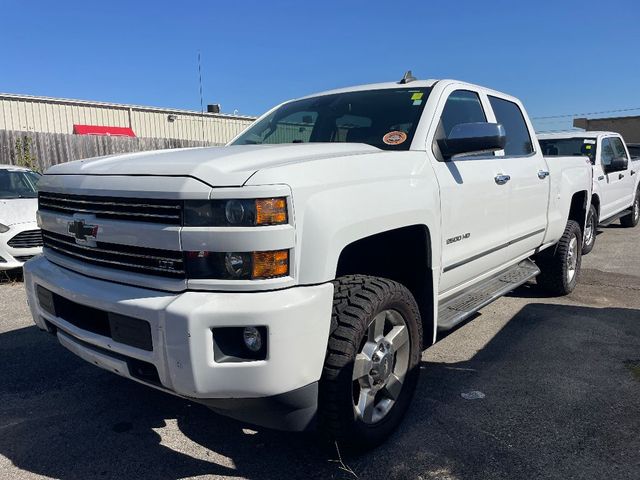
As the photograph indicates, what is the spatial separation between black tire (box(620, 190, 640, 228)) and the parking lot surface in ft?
23.6

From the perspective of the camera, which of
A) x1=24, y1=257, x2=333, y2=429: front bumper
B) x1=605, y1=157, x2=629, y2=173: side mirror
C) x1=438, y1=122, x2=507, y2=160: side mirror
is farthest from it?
x1=605, y1=157, x2=629, y2=173: side mirror

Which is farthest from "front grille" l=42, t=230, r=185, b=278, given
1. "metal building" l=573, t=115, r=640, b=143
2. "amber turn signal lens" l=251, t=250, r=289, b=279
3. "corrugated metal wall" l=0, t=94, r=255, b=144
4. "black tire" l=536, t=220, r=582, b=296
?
"metal building" l=573, t=115, r=640, b=143

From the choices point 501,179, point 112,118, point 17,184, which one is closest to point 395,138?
point 501,179

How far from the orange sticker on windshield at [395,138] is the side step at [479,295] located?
1.13 m

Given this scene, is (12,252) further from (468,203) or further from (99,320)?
(468,203)

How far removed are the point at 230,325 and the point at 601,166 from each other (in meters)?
8.09

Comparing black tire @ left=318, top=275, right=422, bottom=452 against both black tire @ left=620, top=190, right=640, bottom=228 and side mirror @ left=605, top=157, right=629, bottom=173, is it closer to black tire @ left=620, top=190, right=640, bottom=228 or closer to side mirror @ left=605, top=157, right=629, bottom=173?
side mirror @ left=605, top=157, right=629, bottom=173

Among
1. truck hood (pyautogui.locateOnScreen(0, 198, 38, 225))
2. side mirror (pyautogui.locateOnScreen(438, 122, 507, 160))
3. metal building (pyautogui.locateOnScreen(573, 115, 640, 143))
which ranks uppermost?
metal building (pyautogui.locateOnScreen(573, 115, 640, 143))

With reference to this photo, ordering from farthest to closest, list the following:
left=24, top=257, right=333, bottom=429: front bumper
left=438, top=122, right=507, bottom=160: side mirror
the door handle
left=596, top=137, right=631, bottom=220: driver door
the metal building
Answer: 1. the metal building
2. left=596, top=137, right=631, bottom=220: driver door
3. the door handle
4. left=438, top=122, right=507, bottom=160: side mirror
5. left=24, top=257, right=333, bottom=429: front bumper

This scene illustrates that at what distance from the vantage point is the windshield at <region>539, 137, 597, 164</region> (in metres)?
8.44

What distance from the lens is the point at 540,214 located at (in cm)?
471

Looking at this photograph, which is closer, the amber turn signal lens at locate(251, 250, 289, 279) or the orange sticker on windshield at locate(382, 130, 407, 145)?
the amber turn signal lens at locate(251, 250, 289, 279)

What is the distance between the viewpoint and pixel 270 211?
2113 millimetres

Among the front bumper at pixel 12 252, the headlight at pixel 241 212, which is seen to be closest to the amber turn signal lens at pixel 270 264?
the headlight at pixel 241 212
